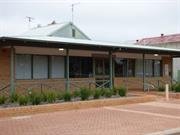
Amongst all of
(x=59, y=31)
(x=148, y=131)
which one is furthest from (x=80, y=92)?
Answer: (x=59, y=31)

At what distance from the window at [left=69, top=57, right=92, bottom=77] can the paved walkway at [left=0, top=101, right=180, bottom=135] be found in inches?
284

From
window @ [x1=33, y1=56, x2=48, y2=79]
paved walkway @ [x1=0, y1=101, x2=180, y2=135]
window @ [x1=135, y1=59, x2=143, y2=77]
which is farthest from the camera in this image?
window @ [x1=135, y1=59, x2=143, y2=77]

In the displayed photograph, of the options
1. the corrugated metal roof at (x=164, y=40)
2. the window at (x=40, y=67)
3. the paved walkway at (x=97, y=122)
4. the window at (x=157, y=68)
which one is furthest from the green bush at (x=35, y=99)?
the corrugated metal roof at (x=164, y=40)

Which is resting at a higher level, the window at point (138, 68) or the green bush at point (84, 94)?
the window at point (138, 68)

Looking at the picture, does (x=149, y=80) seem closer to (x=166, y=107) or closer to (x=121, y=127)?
(x=166, y=107)

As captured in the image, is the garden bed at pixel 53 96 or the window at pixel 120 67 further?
the window at pixel 120 67

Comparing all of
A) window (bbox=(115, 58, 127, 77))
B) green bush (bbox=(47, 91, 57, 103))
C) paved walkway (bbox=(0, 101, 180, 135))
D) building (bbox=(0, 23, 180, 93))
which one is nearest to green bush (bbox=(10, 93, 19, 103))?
building (bbox=(0, 23, 180, 93))

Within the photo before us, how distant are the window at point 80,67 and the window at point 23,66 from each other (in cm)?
334

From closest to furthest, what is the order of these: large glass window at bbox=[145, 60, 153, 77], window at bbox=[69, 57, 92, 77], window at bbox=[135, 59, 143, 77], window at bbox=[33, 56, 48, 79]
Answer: window at bbox=[33, 56, 48, 79] → window at bbox=[69, 57, 92, 77] → window at bbox=[135, 59, 143, 77] → large glass window at bbox=[145, 60, 153, 77]

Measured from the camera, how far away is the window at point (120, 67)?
27.1 metres

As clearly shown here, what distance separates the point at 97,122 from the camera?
13.1 metres

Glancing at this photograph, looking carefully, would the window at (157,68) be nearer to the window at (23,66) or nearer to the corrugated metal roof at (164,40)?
the corrugated metal roof at (164,40)

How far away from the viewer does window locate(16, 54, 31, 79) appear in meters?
21.0

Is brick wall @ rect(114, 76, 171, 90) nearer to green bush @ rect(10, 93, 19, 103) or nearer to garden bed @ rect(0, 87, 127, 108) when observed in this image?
garden bed @ rect(0, 87, 127, 108)
